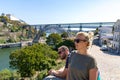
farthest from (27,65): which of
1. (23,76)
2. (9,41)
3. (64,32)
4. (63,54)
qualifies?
(9,41)

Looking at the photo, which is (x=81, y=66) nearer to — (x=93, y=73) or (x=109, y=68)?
(x=93, y=73)

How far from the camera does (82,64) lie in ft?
12.0

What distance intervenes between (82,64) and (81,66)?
29 millimetres

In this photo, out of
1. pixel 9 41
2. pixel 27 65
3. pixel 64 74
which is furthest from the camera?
pixel 9 41

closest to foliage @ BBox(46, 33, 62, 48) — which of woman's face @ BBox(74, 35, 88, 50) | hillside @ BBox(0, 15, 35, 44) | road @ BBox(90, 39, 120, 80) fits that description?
road @ BBox(90, 39, 120, 80)

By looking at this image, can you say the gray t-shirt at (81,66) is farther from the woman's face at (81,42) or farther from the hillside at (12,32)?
the hillside at (12,32)

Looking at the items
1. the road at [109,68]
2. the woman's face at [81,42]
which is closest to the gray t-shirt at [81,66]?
the woman's face at [81,42]

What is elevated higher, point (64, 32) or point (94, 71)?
Answer: point (94, 71)

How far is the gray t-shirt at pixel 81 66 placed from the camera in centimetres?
361

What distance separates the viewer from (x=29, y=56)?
932 inches

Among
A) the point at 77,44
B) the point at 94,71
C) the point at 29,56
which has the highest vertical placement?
the point at 77,44

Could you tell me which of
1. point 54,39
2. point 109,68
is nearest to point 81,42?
point 109,68

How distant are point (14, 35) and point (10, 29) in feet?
13.2

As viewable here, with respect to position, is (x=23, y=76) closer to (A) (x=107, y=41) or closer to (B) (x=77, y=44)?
(B) (x=77, y=44)
